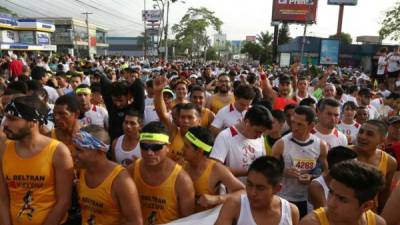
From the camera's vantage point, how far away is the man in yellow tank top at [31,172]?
2.93 m

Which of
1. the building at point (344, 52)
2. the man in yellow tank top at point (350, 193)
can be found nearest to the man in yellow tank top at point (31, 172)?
the man in yellow tank top at point (350, 193)

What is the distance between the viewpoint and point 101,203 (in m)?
2.90

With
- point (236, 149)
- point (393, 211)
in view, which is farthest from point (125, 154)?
point (393, 211)

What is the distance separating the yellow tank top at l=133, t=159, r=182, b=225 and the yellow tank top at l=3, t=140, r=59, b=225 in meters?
0.69

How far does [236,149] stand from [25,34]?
58763 mm

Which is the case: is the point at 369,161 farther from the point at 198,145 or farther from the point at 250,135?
the point at 198,145

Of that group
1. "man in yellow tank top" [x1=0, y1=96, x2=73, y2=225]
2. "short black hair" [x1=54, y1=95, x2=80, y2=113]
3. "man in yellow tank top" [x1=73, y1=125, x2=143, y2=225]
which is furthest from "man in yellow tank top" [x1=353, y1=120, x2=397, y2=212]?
"short black hair" [x1=54, y1=95, x2=80, y2=113]

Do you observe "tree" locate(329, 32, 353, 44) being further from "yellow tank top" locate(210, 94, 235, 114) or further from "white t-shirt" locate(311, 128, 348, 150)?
"white t-shirt" locate(311, 128, 348, 150)

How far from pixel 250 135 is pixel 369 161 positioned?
4.14 feet

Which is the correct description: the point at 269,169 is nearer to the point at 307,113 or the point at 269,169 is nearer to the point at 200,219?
the point at 200,219

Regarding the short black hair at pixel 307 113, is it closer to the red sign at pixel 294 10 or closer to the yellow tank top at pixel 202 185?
the yellow tank top at pixel 202 185

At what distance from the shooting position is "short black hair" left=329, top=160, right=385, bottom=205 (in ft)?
7.99

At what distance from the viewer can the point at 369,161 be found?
157 inches

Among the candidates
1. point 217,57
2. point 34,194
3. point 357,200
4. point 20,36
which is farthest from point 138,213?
point 217,57
